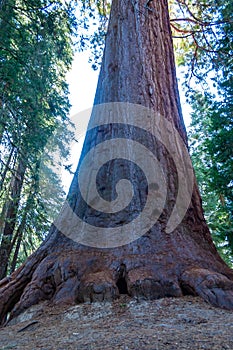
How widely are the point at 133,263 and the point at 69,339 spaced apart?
2.88 ft

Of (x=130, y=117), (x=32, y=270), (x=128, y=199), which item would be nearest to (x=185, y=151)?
(x=130, y=117)

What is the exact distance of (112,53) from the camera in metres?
4.21

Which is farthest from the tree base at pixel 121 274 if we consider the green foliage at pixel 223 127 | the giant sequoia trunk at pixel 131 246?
the green foliage at pixel 223 127

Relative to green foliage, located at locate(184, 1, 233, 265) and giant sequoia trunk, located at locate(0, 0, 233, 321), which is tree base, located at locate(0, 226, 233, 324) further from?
green foliage, located at locate(184, 1, 233, 265)

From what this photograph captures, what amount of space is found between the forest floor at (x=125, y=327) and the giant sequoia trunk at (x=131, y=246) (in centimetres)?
12

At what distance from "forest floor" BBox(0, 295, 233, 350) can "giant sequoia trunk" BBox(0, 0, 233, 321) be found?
0.12 metres

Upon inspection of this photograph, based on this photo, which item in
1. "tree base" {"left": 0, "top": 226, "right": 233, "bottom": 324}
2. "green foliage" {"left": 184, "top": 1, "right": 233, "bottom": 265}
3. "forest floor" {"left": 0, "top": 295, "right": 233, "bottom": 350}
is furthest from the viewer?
"green foliage" {"left": 184, "top": 1, "right": 233, "bottom": 265}

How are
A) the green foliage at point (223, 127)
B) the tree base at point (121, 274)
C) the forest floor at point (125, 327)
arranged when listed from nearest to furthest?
the forest floor at point (125, 327) → the tree base at point (121, 274) → the green foliage at point (223, 127)

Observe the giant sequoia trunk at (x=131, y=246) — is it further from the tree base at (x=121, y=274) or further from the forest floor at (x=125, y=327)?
the forest floor at (x=125, y=327)

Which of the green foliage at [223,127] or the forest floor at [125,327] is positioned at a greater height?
the green foliage at [223,127]

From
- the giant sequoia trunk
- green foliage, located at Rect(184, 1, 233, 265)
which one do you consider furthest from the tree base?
green foliage, located at Rect(184, 1, 233, 265)

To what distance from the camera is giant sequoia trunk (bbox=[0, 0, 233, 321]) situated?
2.09 meters

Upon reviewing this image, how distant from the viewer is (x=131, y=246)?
2408 millimetres

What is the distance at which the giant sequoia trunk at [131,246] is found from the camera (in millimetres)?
2086
